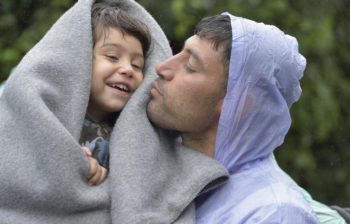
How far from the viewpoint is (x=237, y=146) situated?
1.92m

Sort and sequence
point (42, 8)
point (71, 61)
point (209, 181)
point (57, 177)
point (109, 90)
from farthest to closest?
point (42, 8) → point (109, 90) → point (71, 61) → point (209, 181) → point (57, 177)

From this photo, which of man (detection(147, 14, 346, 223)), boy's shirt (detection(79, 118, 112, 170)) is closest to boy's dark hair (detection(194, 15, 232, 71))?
man (detection(147, 14, 346, 223))

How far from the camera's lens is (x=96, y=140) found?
2.04 metres

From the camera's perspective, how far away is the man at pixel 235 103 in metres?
1.83

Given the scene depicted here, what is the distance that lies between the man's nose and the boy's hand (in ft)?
1.45

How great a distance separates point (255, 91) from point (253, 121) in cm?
12

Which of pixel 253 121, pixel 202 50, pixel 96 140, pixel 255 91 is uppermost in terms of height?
pixel 202 50

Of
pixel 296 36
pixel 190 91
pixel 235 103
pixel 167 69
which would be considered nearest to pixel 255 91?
pixel 235 103

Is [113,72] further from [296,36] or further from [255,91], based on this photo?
[296,36]

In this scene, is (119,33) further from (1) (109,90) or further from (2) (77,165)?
(2) (77,165)

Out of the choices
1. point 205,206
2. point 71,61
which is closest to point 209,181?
point 205,206

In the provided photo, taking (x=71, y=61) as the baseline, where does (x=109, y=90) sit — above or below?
below

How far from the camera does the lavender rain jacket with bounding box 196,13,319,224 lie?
5.91 ft

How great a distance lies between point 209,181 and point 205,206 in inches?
4.7
